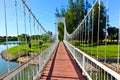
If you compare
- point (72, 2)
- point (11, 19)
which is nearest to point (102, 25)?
point (72, 2)

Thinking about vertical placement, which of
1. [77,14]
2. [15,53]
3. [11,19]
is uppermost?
[77,14]

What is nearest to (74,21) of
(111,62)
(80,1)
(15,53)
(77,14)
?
(77,14)

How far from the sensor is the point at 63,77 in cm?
654

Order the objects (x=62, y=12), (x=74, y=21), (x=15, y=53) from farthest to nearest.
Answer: (x=62, y=12)
(x=74, y=21)
(x=15, y=53)

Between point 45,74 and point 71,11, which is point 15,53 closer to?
point 71,11

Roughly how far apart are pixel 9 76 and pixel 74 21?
38.9m

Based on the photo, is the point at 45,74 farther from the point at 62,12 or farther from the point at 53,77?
the point at 62,12

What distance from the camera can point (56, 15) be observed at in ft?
180

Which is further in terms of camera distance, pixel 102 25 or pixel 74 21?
pixel 74 21

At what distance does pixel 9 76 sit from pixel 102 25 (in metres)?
25.8

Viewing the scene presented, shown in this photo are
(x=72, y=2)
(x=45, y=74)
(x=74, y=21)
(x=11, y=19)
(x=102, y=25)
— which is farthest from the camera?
(x=72, y=2)

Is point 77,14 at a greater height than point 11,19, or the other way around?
point 77,14

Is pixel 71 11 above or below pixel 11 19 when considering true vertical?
above

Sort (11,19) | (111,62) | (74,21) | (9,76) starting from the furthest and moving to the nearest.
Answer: (74,21) → (111,62) → (11,19) → (9,76)
